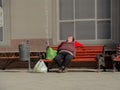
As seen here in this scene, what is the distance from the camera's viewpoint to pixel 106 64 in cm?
1448

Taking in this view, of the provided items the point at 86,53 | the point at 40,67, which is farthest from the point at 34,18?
the point at 86,53

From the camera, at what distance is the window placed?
14961 millimetres

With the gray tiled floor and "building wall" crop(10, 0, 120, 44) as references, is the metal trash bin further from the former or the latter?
the gray tiled floor

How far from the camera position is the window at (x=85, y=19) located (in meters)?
15.0

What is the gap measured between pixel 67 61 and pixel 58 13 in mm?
2312

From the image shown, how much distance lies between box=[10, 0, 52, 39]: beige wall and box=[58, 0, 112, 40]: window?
53 cm

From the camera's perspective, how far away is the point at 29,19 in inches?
602

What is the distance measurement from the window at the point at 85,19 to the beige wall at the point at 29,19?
531mm

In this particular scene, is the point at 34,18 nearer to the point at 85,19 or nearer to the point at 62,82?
the point at 85,19

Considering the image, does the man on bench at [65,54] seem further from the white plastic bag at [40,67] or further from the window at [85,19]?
the window at [85,19]

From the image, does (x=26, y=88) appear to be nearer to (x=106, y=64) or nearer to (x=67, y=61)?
(x=67, y=61)

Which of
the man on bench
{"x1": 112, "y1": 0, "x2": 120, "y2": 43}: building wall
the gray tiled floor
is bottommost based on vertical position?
the gray tiled floor

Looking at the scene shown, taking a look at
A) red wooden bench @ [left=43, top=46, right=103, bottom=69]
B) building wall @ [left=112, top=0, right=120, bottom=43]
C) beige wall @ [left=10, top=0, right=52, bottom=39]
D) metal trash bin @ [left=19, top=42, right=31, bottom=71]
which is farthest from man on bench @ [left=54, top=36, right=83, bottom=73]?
building wall @ [left=112, top=0, right=120, bottom=43]

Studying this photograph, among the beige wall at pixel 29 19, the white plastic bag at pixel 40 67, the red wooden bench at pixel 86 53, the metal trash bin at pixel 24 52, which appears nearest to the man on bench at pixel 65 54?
the red wooden bench at pixel 86 53
